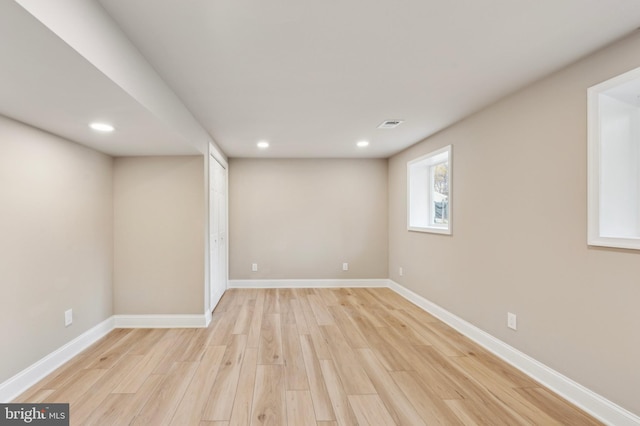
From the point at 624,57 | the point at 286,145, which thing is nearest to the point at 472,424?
the point at 624,57

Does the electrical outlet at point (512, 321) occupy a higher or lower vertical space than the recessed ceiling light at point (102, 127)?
lower

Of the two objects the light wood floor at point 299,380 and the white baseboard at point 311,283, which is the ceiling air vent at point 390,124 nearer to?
the light wood floor at point 299,380

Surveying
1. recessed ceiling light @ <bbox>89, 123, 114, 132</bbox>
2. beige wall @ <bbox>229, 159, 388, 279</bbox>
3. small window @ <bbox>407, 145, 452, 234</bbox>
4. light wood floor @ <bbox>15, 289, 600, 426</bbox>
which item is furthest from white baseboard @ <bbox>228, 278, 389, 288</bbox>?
recessed ceiling light @ <bbox>89, 123, 114, 132</bbox>

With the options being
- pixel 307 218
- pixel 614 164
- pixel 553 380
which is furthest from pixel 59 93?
pixel 307 218

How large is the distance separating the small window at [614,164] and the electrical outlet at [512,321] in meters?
0.92

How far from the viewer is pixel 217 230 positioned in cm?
423

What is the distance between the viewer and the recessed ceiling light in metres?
2.24

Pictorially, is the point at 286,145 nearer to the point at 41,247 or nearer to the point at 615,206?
the point at 41,247

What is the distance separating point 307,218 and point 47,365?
3.59m

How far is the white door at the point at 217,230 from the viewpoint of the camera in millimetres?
3809

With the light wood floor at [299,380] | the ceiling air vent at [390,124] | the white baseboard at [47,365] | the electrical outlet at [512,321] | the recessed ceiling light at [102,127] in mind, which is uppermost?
the ceiling air vent at [390,124]

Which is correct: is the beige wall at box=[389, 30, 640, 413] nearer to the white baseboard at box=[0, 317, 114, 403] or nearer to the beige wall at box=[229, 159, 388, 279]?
the beige wall at box=[229, 159, 388, 279]

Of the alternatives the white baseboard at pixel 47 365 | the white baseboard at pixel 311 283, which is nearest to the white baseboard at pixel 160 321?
the white baseboard at pixel 47 365

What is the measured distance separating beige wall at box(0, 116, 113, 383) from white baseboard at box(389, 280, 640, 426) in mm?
3711
